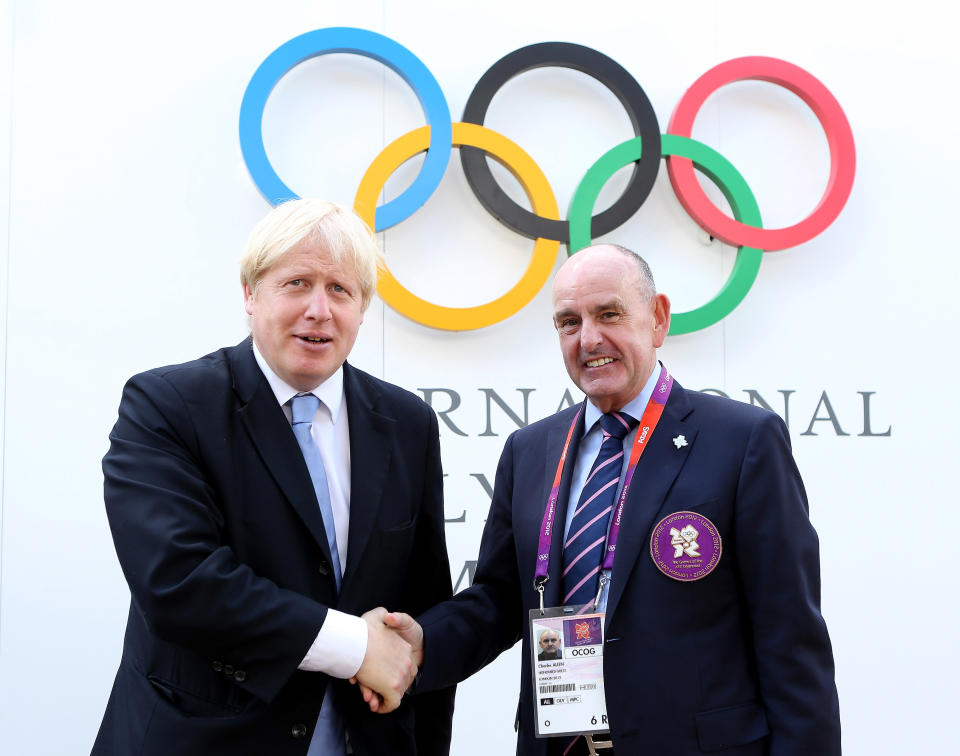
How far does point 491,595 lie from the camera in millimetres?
2291

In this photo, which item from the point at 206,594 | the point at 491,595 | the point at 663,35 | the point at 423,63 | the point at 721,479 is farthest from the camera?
the point at 663,35

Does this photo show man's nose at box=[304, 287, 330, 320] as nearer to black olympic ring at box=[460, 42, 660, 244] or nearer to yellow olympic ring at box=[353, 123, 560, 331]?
yellow olympic ring at box=[353, 123, 560, 331]

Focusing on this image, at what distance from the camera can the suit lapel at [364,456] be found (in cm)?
192

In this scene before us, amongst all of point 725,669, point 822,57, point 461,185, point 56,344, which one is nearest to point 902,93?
point 822,57

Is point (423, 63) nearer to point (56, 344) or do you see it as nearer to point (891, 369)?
point (56, 344)

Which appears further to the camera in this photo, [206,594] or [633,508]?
[633,508]

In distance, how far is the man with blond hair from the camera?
1.76 meters

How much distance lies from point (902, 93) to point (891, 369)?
4.18 ft

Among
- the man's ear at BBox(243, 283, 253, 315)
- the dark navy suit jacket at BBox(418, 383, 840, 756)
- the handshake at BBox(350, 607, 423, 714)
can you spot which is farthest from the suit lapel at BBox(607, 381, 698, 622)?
the man's ear at BBox(243, 283, 253, 315)

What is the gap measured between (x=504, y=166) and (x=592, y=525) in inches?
85.1

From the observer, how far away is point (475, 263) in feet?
12.3

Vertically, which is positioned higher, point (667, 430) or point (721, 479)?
point (667, 430)

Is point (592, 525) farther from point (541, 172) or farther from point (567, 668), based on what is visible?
point (541, 172)

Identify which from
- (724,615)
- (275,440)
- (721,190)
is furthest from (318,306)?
(721,190)
